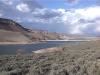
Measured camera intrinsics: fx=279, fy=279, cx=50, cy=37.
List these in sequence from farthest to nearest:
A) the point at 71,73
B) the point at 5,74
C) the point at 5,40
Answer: the point at 5,40
the point at 71,73
the point at 5,74

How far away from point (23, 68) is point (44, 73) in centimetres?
154

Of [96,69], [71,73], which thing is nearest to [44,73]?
[71,73]

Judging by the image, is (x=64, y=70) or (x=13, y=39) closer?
(x=64, y=70)

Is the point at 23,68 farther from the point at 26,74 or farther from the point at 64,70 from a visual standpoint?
the point at 64,70

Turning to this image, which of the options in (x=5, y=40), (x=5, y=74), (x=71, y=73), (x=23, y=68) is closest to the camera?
(x=5, y=74)

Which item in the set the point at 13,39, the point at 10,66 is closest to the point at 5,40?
the point at 13,39

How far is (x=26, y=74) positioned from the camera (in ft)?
49.6

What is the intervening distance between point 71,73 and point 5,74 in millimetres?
3573

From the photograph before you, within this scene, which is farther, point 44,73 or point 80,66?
point 80,66

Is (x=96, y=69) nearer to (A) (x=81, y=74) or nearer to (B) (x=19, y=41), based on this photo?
(A) (x=81, y=74)

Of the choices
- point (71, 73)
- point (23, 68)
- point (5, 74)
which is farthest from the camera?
point (23, 68)

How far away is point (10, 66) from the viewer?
16.5m

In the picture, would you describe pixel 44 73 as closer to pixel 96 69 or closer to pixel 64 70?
pixel 64 70

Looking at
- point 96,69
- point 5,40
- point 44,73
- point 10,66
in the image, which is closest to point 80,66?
point 96,69
